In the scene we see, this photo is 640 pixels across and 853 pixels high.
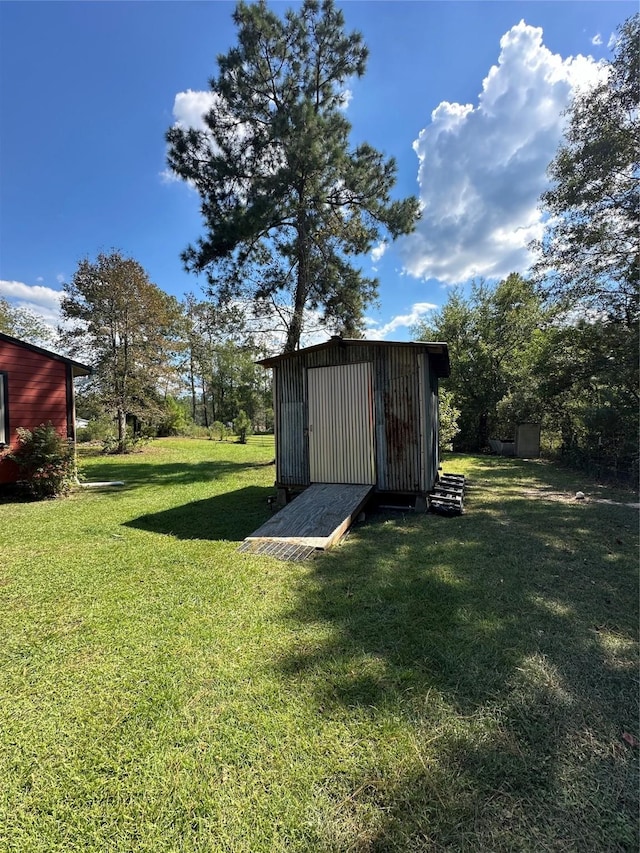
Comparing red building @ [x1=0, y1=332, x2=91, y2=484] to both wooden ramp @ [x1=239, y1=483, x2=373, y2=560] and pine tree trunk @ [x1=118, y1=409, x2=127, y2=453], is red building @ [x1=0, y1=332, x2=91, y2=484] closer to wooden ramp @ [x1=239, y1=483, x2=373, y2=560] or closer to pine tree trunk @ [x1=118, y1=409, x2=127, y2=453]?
wooden ramp @ [x1=239, y1=483, x2=373, y2=560]

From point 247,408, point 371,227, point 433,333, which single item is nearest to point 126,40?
point 371,227

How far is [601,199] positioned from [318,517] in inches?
407

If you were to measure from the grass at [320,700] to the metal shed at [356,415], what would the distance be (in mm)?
1940

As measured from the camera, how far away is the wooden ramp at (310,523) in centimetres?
417

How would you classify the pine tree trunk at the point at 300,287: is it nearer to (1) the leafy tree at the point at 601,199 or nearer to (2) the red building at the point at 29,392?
(2) the red building at the point at 29,392

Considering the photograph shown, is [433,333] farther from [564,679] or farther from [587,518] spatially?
[564,679]

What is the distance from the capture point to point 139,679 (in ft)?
6.74

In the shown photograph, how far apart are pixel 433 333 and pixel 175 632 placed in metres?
18.8

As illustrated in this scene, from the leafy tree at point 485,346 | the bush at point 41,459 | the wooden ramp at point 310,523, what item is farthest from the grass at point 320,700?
the leafy tree at point 485,346

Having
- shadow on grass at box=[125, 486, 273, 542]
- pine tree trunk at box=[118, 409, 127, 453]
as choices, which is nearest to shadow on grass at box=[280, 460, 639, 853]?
shadow on grass at box=[125, 486, 273, 542]

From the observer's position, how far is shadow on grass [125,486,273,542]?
4961 millimetres

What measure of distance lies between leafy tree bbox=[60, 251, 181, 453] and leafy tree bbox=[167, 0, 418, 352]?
4.62 metres

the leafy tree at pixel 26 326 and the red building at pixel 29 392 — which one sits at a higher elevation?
the leafy tree at pixel 26 326

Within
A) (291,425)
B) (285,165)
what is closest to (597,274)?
(291,425)
